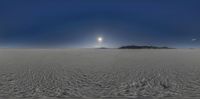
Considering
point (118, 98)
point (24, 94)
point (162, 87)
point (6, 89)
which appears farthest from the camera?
point (162, 87)

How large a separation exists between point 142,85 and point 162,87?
0.74 m

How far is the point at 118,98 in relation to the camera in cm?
518

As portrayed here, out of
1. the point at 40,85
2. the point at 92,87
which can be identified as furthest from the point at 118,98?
the point at 40,85

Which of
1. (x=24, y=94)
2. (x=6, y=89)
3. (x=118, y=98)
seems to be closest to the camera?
(x=118, y=98)

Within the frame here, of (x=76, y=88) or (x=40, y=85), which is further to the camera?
(x=40, y=85)

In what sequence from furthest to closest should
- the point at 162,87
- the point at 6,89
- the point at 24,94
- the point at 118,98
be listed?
1. the point at 162,87
2. the point at 6,89
3. the point at 24,94
4. the point at 118,98

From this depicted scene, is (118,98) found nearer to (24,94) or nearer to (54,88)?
(54,88)

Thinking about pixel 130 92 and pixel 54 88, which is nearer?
pixel 130 92

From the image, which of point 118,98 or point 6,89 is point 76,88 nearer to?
point 118,98

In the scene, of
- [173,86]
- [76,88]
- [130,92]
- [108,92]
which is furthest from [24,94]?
[173,86]

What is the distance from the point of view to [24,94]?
218 inches

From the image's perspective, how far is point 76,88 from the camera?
636 cm

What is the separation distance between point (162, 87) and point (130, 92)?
151 cm

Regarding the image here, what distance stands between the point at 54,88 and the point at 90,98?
183 centimetres
